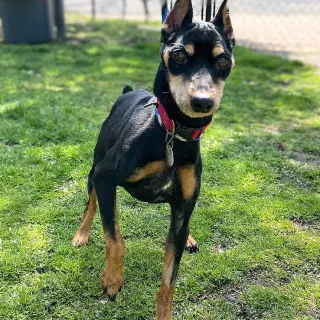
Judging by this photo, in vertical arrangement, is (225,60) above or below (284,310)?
above

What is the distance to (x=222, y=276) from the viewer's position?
317cm

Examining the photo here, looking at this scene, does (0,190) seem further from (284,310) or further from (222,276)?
(284,310)

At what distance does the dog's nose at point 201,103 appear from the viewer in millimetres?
2178

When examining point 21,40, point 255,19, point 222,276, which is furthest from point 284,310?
point 255,19

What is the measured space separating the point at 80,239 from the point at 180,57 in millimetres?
1651

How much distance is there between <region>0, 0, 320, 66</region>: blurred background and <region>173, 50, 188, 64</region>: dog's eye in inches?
271

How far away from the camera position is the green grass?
116 inches

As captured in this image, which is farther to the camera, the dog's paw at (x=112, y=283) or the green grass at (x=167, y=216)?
the green grass at (x=167, y=216)

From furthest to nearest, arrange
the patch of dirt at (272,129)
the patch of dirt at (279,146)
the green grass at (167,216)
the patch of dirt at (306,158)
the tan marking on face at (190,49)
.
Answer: the patch of dirt at (272,129)
the patch of dirt at (279,146)
the patch of dirt at (306,158)
the green grass at (167,216)
the tan marking on face at (190,49)

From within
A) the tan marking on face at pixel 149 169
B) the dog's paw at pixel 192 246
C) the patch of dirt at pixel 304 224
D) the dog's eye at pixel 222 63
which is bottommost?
the patch of dirt at pixel 304 224

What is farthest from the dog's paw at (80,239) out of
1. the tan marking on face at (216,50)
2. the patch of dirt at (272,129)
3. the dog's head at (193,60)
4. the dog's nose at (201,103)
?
the patch of dirt at (272,129)

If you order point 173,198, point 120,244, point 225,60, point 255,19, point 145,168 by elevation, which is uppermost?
point 225,60

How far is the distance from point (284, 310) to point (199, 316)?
1.80ft

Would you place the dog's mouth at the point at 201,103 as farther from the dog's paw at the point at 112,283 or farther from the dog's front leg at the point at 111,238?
the dog's paw at the point at 112,283
